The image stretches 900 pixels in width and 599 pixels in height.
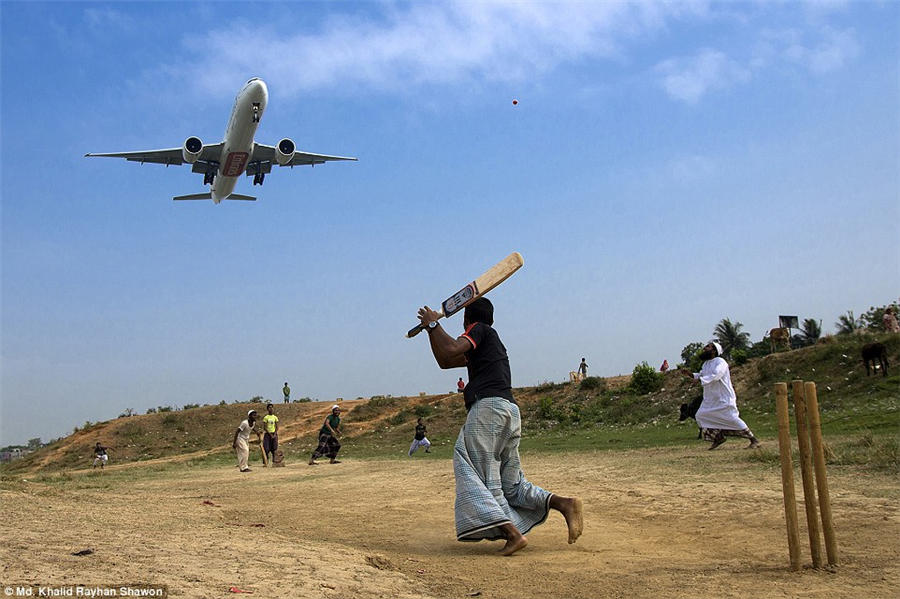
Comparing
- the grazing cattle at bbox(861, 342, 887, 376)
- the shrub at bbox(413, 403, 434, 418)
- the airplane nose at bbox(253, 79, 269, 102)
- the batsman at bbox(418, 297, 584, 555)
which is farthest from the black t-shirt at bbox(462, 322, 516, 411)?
the shrub at bbox(413, 403, 434, 418)

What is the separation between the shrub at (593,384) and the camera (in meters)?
34.2

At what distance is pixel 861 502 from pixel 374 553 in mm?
4348

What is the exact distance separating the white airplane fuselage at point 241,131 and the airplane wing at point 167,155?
65 centimetres

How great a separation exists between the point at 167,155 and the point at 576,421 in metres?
21.1

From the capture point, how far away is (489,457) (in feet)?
19.4

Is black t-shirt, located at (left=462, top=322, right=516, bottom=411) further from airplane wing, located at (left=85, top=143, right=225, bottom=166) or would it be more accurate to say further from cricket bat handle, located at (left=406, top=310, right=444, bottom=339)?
airplane wing, located at (left=85, top=143, right=225, bottom=166)

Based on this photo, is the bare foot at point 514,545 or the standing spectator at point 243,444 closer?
the bare foot at point 514,545

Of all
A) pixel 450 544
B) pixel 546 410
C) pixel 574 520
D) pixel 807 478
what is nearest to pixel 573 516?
pixel 574 520

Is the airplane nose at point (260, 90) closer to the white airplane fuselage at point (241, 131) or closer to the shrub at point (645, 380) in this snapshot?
the white airplane fuselage at point (241, 131)

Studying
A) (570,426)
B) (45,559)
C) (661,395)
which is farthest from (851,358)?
(45,559)

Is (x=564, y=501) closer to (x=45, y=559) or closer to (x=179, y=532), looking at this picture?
(x=179, y=532)

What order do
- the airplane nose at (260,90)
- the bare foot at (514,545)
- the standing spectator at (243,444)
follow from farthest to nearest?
the airplane nose at (260,90) → the standing spectator at (243,444) → the bare foot at (514,545)

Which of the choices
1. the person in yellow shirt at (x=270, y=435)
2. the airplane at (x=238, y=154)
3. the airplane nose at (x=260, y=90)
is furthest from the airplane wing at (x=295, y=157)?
the person in yellow shirt at (x=270, y=435)

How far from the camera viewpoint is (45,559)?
438cm
